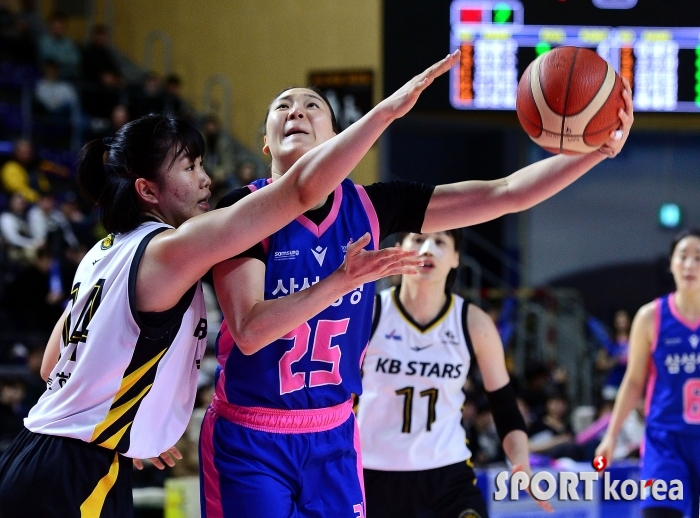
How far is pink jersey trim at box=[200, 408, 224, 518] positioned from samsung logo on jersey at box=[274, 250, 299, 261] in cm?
54

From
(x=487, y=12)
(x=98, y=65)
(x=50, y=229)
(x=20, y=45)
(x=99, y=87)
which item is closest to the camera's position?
(x=487, y=12)

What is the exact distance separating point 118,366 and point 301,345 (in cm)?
54

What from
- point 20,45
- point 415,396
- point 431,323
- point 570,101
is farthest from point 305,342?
point 20,45

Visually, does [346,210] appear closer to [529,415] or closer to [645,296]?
[529,415]

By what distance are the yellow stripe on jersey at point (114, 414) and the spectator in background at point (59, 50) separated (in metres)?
10.2

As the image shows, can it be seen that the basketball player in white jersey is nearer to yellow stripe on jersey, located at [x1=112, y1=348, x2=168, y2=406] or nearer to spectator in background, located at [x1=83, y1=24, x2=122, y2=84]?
yellow stripe on jersey, located at [x1=112, y1=348, x2=168, y2=406]

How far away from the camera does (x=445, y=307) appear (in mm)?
Result: 4316

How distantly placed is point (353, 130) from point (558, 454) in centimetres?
539

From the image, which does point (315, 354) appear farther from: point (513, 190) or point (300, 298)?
point (513, 190)

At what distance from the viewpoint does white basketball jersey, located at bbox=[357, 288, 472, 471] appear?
4.06 m

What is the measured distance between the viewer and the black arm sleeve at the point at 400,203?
10.3 ft

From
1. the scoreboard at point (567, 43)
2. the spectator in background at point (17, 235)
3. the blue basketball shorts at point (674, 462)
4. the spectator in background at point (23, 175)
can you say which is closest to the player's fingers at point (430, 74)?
the blue basketball shorts at point (674, 462)

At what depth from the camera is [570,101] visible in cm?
299

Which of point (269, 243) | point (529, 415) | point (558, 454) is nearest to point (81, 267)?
point (269, 243)
